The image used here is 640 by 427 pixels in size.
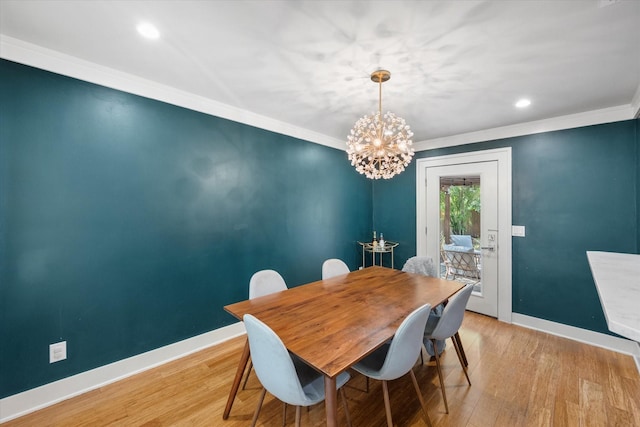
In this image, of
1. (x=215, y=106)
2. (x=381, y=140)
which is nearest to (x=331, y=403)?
(x=381, y=140)

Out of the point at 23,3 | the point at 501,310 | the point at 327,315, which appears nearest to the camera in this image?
the point at 23,3

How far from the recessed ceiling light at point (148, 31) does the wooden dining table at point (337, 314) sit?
1.83m

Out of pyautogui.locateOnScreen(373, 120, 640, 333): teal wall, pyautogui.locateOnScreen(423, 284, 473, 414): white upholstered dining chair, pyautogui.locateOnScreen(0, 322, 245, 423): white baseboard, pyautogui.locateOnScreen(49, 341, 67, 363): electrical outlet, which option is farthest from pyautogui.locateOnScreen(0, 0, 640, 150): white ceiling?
pyautogui.locateOnScreen(0, 322, 245, 423): white baseboard

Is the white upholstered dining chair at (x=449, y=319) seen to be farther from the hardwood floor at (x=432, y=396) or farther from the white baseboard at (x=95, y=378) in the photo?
the white baseboard at (x=95, y=378)

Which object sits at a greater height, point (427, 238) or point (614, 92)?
point (614, 92)

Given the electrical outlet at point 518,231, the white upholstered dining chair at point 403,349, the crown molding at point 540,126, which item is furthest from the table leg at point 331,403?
the crown molding at point 540,126

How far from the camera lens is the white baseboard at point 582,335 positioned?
8.13 feet

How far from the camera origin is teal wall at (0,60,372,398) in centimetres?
174

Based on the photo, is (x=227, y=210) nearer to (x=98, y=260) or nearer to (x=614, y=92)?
(x=98, y=260)

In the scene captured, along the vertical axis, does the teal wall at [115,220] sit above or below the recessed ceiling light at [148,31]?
below

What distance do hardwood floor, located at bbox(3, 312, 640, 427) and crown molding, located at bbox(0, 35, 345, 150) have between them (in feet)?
7.90

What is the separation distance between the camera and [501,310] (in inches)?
128

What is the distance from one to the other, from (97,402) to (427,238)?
13.1ft

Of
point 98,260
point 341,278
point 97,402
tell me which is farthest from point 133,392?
point 341,278
